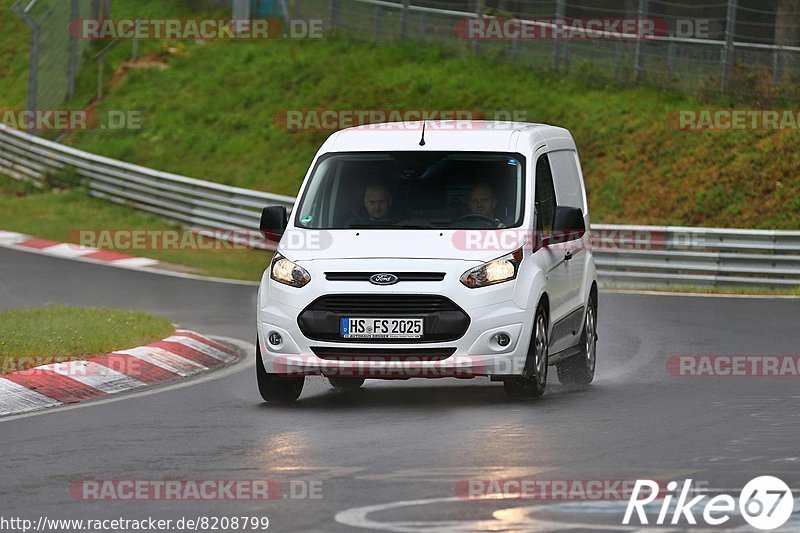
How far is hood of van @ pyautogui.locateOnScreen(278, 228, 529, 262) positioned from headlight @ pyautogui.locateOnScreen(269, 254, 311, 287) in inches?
2.3

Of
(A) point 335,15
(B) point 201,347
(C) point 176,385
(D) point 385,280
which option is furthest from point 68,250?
(A) point 335,15

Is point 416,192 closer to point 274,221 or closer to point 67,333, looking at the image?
point 274,221

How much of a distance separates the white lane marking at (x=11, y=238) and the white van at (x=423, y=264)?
1524 centimetres

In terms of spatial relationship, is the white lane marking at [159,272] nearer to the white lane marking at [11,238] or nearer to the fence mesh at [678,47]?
the white lane marking at [11,238]

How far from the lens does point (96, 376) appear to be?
1273 cm

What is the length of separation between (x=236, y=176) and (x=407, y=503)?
26884 mm

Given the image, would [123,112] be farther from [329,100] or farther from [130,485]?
[130,485]

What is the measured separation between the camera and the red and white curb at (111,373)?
38.6ft

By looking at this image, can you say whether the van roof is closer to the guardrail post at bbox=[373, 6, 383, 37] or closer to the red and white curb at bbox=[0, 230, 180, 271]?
the red and white curb at bbox=[0, 230, 180, 271]

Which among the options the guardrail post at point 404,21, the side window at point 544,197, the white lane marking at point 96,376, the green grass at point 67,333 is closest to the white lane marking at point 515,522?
the side window at point 544,197

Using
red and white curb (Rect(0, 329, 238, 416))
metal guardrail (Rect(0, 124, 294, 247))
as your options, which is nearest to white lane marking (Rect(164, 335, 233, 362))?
red and white curb (Rect(0, 329, 238, 416))

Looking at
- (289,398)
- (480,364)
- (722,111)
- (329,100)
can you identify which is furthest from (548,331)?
(329,100)

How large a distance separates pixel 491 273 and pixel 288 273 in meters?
1.39

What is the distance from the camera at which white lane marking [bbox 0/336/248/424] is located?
37.2 ft
